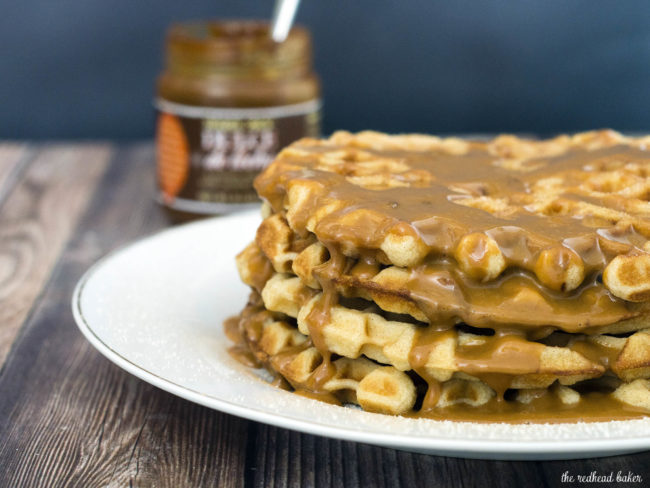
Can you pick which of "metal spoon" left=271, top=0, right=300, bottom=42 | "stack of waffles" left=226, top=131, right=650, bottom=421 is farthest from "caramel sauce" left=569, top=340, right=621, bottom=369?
"metal spoon" left=271, top=0, right=300, bottom=42

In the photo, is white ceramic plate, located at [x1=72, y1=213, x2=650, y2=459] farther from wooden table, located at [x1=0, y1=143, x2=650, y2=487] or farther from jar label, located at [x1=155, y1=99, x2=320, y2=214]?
jar label, located at [x1=155, y1=99, x2=320, y2=214]

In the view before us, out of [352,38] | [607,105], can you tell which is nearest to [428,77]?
[352,38]

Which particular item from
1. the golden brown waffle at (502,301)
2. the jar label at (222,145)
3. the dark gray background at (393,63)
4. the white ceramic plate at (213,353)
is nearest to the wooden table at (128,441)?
the white ceramic plate at (213,353)

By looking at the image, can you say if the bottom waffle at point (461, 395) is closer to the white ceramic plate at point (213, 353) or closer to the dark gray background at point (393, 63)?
the white ceramic plate at point (213, 353)

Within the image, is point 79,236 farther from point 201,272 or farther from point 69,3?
point 69,3

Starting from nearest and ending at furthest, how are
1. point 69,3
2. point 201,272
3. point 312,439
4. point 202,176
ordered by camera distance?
point 312,439 → point 201,272 → point 202,176 → point 69,3
